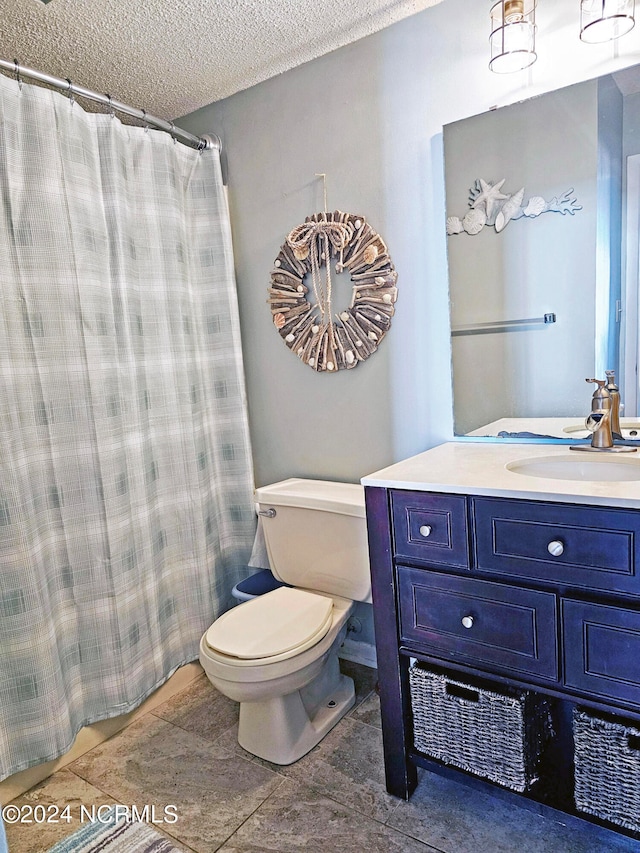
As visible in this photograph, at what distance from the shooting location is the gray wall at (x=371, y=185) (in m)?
1.66

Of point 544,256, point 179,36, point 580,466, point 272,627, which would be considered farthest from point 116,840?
point 179,36

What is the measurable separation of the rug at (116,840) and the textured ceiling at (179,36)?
89.3 inches

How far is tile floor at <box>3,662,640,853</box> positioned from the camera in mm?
1426

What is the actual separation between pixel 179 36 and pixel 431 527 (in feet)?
5.58

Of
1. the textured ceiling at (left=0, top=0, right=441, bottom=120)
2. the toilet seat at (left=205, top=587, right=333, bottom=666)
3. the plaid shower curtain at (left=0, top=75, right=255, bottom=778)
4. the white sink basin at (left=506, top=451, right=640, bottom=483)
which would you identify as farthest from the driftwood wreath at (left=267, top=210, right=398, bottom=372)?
the toilet seat at (left=205, top=587, right=333, bottom=666)

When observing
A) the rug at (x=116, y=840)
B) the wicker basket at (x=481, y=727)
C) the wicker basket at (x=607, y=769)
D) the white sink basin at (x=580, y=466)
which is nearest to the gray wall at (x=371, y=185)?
the white sink basin at (x=580, y=466)

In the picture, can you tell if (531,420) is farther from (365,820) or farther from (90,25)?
(90,25)

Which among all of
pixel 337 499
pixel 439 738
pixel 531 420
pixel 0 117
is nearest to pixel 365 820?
pixel 439 738

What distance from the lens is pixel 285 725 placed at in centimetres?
172

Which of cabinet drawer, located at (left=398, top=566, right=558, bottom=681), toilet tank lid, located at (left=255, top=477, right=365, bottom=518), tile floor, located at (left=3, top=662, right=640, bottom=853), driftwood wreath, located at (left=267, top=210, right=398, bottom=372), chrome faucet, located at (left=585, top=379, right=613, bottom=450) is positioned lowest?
tile floor, located at (left=3, top=662, right=640, bottom=853)

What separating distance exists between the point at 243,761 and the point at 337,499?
0.87 meters

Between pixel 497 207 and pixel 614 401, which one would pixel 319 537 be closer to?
pixel 614 401

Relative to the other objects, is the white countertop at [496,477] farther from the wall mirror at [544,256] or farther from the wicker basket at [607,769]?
the wicker basket at [607,769]

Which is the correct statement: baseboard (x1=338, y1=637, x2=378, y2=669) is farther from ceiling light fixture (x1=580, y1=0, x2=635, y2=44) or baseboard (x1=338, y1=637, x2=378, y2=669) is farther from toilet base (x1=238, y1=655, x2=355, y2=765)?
ceiling light fixture (x1=580, y1=0, x2=635, y2=44)
